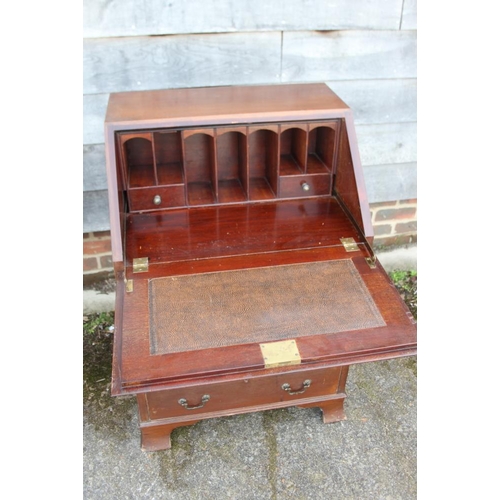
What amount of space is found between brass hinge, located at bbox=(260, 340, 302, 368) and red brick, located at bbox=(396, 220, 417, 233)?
1.76 metres

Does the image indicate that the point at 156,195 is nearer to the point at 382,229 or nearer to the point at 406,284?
the point at 382,229

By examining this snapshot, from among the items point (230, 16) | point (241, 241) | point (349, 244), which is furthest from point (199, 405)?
point (230, 16)

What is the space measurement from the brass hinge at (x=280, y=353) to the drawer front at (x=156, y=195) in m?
0.77

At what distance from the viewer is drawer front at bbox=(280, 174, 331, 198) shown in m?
2.04

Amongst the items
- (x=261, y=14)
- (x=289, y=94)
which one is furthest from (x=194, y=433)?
(x=261, y=14)

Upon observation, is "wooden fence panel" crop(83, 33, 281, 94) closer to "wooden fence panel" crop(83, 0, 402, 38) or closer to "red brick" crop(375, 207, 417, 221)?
"wooden fence panel" crop(83, 0, 402, 38)

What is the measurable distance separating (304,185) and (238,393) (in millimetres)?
857

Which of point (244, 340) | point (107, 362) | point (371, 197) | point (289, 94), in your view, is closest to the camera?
point (244, 340)

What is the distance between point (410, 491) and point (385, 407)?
40 centimetres

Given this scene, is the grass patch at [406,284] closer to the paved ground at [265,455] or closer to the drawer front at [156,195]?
the paved ground at [265,455]

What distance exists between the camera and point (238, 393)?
188cm


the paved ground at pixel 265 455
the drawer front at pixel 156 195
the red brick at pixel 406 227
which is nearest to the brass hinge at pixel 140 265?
the drawer front at pixel 156 195

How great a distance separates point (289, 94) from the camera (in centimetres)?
206
